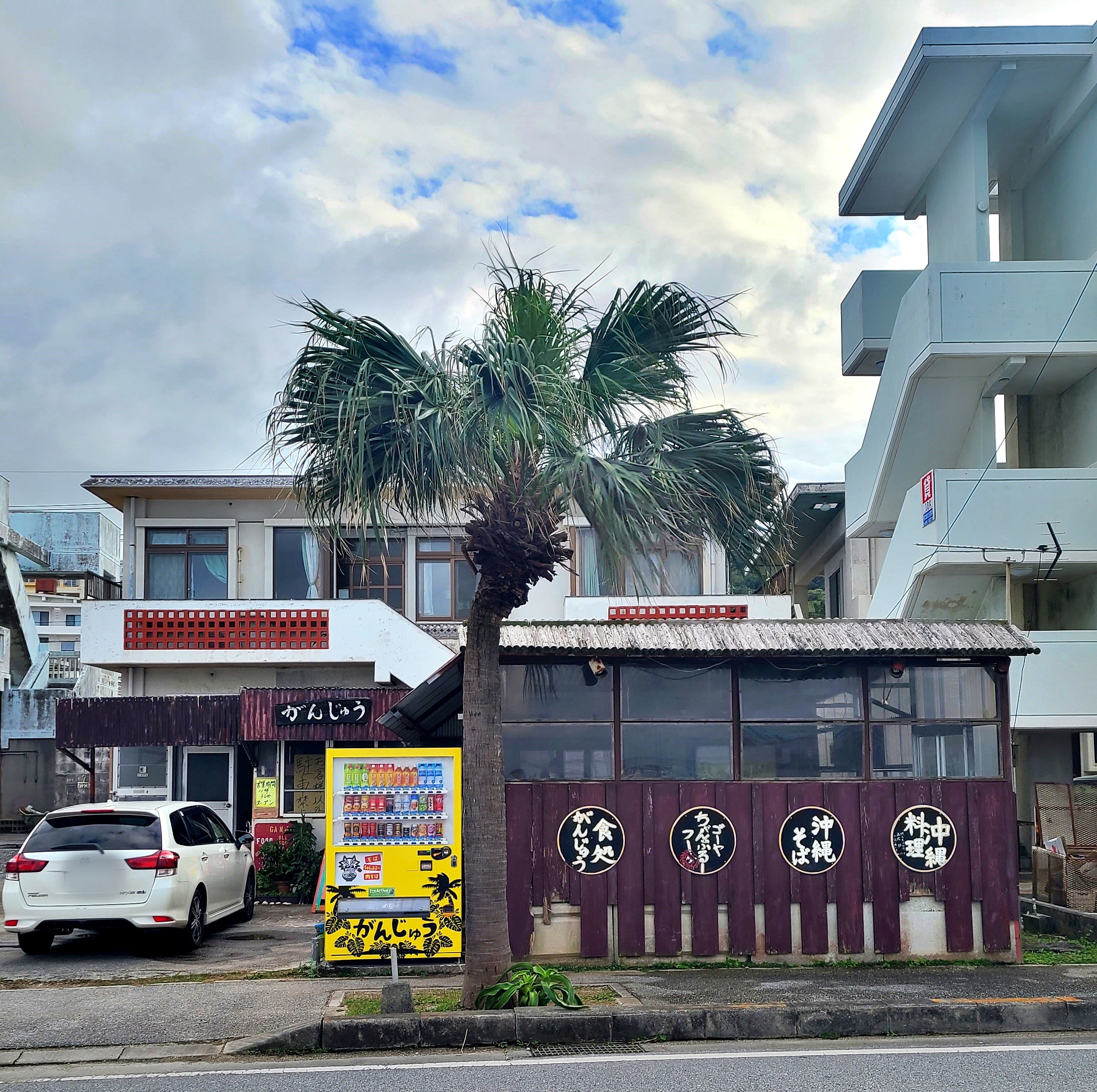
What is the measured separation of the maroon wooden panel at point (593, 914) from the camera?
11852mm

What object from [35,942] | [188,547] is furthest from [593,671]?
[188,547]

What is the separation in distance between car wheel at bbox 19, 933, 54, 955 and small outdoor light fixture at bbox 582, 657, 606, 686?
6.28 m

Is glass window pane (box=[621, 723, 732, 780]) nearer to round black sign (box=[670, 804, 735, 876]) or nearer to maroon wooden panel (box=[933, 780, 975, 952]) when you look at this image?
round black sign (box=[670, 804, 735, 876])

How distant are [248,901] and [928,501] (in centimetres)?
1154

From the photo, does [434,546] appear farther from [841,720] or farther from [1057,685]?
[841,720]

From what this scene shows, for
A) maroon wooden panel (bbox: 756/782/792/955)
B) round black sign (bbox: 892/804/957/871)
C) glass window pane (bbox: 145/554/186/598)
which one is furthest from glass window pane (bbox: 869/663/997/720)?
glass window pane (bbox: 145/554/186/598)

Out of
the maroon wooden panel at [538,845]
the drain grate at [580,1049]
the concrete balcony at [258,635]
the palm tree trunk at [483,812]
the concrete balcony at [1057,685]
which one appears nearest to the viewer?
the drain grate at [580,1049]

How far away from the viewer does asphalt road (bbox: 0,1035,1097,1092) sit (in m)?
7.56

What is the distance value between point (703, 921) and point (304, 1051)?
4.60m

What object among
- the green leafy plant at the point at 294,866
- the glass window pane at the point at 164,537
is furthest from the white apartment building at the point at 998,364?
the glass window pane at the point at 164,537

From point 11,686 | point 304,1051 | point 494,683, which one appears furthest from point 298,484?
point 11,686

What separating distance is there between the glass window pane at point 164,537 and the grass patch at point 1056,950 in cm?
1792

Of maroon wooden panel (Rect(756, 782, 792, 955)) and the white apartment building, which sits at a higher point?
the white apartment building

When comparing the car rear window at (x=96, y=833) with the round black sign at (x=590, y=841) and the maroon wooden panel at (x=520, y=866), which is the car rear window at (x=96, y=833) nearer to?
the maroon wooden panel at (x=520, y=866)
